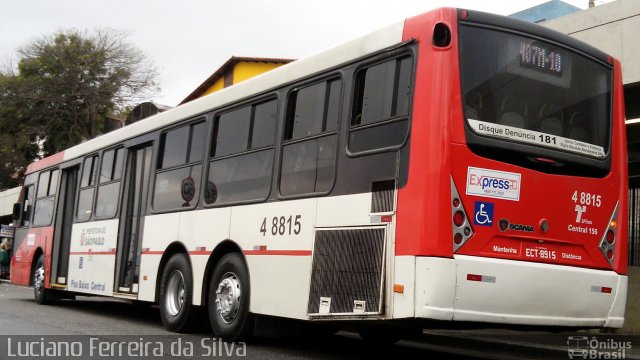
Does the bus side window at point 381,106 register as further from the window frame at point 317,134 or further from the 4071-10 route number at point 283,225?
the 4071-10 route number at point 283,225

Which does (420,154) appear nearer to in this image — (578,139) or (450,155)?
(450,155)

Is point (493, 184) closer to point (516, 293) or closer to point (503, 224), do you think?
point (503, 224)

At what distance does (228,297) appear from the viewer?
873 centimetres

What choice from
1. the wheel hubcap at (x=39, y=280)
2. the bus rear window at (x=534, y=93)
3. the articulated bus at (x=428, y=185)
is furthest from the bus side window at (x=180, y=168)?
the wheel hubcap at (x=39, y=280)

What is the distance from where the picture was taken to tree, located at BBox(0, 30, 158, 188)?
1700 inches

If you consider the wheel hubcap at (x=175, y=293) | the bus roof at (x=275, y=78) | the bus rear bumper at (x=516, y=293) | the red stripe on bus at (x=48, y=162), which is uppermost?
the bus roof at (x=275, y=78)

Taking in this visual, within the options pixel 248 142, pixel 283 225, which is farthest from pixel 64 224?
pixel 283 225

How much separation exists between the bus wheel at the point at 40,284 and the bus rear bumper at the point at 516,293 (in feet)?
35.8

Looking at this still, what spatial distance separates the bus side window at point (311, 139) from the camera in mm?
7406

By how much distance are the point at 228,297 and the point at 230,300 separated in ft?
0.22

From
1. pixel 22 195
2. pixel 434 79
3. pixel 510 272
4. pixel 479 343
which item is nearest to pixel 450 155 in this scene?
pixel 434 79

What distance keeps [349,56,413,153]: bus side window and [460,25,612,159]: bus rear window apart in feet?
1.72

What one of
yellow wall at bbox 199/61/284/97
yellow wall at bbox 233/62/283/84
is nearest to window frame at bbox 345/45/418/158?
yellow wall at bbox 199/61/284/97

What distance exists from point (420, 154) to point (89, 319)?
7.51 meters
